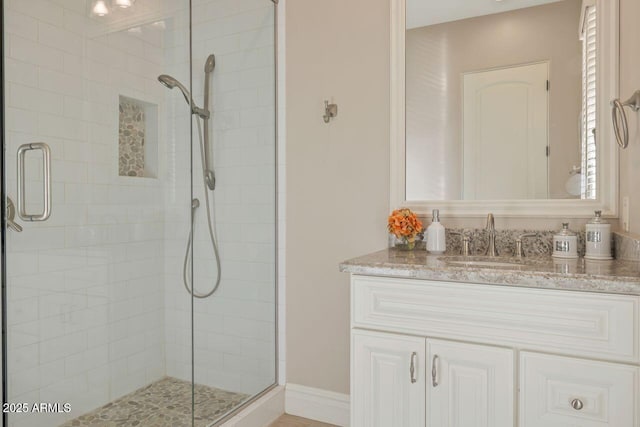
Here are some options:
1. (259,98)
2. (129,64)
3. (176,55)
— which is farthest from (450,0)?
(129,64)

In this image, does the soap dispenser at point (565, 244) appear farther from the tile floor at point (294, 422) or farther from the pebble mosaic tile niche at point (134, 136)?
the pebble mosaic tile niche at point (134, 136)

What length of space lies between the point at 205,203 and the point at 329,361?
103 cm

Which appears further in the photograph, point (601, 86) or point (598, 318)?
point (601, 86)

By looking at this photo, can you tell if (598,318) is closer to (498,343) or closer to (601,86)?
(498,343)

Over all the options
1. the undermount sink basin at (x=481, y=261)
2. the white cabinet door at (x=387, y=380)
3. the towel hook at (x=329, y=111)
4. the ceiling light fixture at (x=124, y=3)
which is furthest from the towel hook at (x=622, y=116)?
the ceiling light fixture at (x=124, y=3)

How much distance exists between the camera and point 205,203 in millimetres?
2027

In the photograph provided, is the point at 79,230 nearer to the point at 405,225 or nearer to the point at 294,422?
the point at 405,225

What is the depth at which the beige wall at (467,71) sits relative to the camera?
1805 millimetres

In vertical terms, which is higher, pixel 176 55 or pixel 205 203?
pixel 176 55

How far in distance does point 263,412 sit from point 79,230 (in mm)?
1252

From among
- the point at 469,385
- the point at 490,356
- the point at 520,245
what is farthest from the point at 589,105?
the point at 469,385

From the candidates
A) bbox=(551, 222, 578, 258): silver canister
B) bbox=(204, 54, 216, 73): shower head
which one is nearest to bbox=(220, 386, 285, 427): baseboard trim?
bbox=(551, 222, 578, 258): silver canister

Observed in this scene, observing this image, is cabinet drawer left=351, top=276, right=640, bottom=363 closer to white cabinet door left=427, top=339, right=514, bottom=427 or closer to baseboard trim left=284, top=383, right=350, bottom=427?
white cabinet door left=427, top=339, right=514, bottom=427

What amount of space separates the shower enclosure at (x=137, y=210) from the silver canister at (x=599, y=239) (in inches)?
58.2
